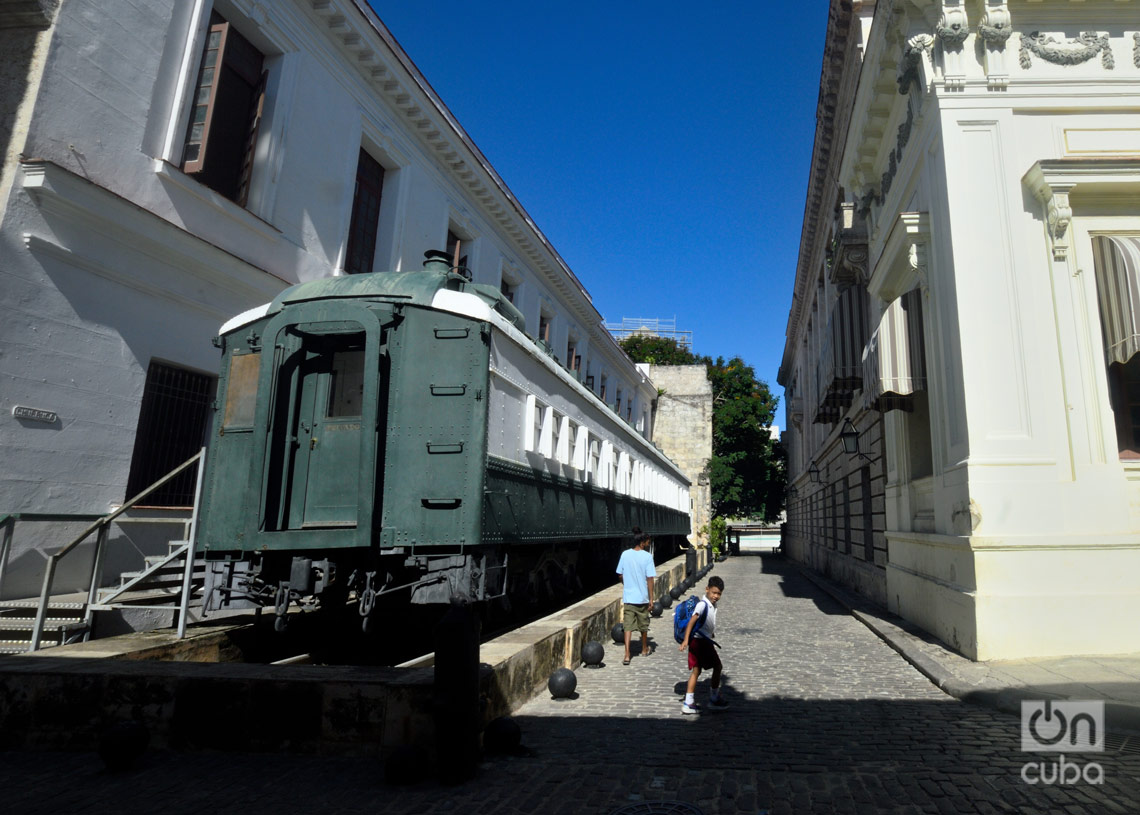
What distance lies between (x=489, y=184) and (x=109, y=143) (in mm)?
10036

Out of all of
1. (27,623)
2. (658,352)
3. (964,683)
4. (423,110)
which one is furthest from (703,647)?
(658,352)

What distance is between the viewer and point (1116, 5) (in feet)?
26.2

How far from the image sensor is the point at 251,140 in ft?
34.8

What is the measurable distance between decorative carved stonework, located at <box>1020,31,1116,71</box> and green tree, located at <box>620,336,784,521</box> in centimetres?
3190

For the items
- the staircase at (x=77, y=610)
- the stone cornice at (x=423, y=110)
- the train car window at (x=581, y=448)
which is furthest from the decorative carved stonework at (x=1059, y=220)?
the stone cornice at (x=423, y=110)

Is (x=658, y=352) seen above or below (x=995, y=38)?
above

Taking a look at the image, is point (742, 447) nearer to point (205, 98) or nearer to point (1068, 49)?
point (1068, 49)

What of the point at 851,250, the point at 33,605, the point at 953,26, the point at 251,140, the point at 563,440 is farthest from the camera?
the point at 851,250

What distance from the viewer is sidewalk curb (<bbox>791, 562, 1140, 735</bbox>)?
4633 millimetres

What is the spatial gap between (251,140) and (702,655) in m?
10.1

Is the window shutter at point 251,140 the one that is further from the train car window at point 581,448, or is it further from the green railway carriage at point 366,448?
the train car window at point 581,448

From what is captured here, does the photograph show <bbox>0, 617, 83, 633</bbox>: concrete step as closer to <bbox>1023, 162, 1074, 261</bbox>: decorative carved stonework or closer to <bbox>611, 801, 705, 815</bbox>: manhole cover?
<bbox>611, 801, 705, 815</bbox>: manhole cover

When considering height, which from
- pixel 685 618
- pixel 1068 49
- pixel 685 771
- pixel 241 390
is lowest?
pixel 685 771

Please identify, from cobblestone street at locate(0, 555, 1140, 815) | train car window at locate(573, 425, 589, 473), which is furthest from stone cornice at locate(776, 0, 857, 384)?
cobblestone street at locate(0, 555, 1140, 815)
